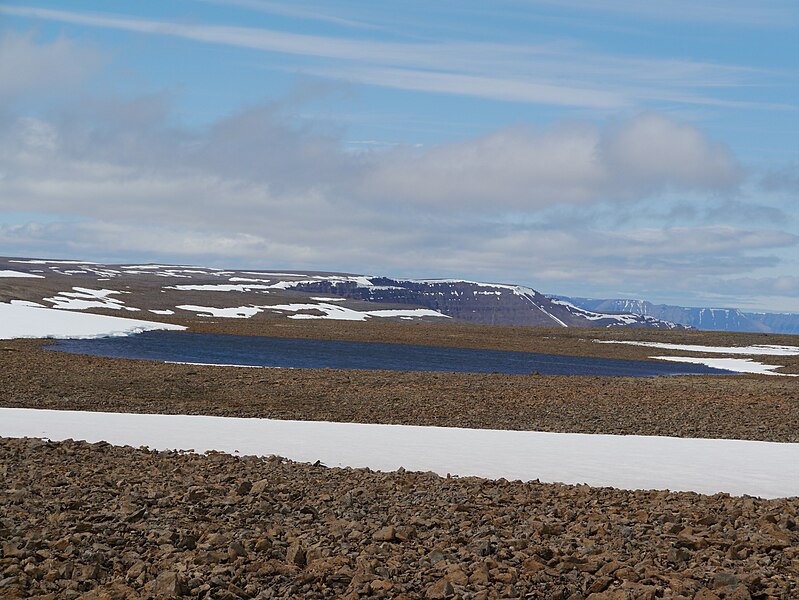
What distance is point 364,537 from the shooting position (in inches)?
356

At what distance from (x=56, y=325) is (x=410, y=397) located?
3747 cm

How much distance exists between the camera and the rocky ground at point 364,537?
7594 mm

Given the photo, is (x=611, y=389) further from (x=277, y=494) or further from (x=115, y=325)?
(x=115, y=325)

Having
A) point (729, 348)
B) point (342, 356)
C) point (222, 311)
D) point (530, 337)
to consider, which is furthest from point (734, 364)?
point (222, 311)

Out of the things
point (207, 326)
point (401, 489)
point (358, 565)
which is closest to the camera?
point (358, 565)

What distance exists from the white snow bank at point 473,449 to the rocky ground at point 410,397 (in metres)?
4.64

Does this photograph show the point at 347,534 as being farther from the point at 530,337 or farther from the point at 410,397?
the point at 530,337

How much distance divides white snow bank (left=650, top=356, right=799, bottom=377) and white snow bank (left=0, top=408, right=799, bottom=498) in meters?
41.0

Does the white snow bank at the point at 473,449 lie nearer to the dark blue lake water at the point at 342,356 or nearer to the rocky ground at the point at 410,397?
the rocky ground at the point at 410,397

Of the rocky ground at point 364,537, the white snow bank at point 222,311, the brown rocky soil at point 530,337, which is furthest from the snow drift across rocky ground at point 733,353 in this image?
the white snow bank at point 222,311

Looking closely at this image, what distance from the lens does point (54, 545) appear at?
26.7ft

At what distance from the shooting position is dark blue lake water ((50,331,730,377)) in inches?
1779

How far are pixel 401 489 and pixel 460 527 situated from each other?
2.17m

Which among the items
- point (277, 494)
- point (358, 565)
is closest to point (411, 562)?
point (358, 565)
